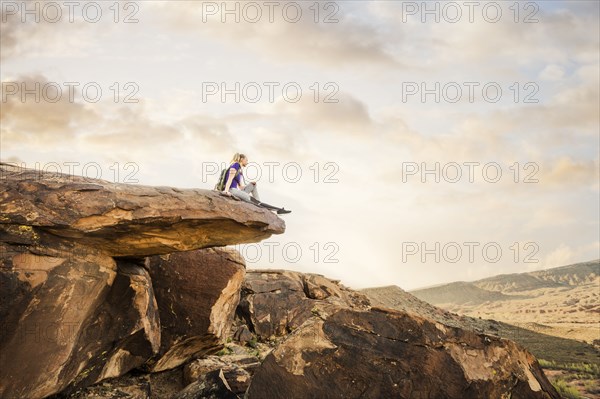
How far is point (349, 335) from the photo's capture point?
29.0ft

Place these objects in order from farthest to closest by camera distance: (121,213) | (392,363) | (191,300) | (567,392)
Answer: (567,392) → (191,300) → (121,213) → (392,363)

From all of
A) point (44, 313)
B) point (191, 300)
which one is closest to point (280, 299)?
point (191, 300)

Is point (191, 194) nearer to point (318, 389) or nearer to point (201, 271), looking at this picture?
point (201, 271)

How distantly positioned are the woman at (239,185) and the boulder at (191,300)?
10.7ft

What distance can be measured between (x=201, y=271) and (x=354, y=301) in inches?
537

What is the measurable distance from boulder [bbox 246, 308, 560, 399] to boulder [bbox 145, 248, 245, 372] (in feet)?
18.2

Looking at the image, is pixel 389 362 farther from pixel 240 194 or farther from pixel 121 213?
pixel 121 213

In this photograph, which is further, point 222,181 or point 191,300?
point 191,300

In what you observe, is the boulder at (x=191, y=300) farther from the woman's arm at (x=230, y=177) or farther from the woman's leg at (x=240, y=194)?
the woman's leg at (x=240, y=194)

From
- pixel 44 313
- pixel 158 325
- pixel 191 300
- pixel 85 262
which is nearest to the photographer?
pixel 44 313

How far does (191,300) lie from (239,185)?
4.13m

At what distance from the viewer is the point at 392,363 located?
839cm

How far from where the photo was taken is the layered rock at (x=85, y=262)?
9.35 metres

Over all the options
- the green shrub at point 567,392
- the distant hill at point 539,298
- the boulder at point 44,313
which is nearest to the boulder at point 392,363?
the boulder at point 44,313
